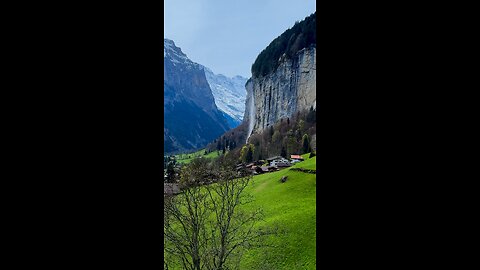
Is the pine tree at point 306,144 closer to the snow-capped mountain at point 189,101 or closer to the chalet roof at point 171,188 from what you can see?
the chalet roof at point 171,188

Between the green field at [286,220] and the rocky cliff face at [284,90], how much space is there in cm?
3078

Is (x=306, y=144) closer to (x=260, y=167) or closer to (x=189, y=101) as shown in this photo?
(x=260, y=167)

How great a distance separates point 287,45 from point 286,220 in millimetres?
42652

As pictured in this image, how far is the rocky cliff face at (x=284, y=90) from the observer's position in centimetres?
4803

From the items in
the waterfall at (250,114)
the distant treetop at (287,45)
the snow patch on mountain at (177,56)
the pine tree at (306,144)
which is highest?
the snow patch on mountain at (177,56)

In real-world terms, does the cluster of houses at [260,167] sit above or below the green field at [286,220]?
above

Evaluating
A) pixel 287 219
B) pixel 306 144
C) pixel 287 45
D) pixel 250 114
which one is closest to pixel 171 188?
pixel 287 219

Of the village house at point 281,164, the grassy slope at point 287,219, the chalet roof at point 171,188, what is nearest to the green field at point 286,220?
the grassy slope at point 287,219

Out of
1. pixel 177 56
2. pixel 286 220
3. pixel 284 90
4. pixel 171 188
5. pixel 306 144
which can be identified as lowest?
pixel 286 220

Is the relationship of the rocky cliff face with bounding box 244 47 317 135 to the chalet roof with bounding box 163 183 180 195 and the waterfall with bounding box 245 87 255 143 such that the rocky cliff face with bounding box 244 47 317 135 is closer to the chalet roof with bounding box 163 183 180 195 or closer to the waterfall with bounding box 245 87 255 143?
the waterfall with bounding box 245 87 255 143

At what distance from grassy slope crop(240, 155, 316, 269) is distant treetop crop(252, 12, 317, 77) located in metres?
31.4

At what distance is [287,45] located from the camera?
169 feet
